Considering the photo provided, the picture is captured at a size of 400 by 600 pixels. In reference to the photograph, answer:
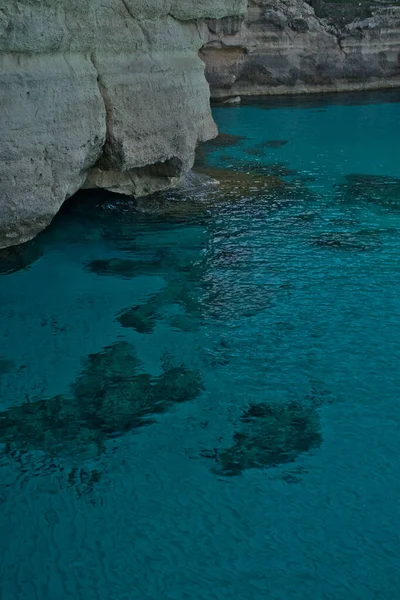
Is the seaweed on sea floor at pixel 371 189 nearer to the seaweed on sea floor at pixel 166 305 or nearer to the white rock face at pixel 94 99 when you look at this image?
the white rock face at pixel 94 99

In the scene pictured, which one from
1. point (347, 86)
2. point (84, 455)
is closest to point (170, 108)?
point (84, 455)

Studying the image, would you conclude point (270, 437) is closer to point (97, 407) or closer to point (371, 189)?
point (97, 407)

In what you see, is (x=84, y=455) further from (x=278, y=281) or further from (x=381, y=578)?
(x=278, y=281)

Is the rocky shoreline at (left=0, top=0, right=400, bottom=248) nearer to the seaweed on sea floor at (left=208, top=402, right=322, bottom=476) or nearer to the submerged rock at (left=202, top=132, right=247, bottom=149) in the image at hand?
the submerged rock at (left=202, top=132, right=247, bottom=149)

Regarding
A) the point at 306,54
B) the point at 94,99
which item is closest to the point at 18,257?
the point at 94,99

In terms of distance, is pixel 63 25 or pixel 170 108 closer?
pixel 63 25

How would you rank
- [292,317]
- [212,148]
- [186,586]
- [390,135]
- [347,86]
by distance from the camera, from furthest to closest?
[347,86]
[390,135]
[212,148]
[292,317]
[186,586]
